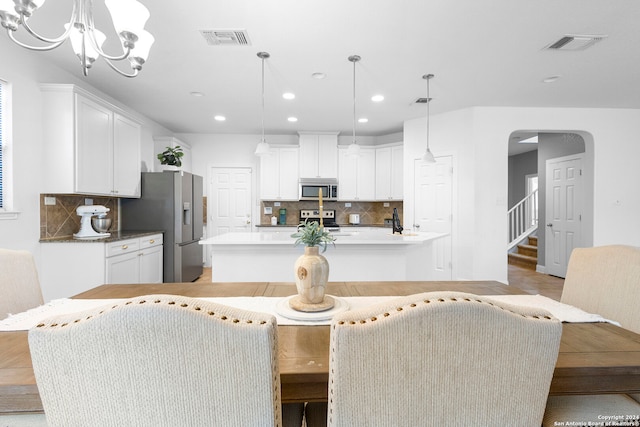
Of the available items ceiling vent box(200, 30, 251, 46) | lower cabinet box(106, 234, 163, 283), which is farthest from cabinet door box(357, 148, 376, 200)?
lower cabinet box(106, 234, 163, 283)

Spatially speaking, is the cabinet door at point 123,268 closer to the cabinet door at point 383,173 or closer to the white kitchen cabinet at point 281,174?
the white kitchen cabinet at point 281,174

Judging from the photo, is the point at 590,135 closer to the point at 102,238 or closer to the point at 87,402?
the point at 87,402

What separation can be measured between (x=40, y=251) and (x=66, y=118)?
4.30 ft

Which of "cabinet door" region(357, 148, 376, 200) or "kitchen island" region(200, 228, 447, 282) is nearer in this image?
"kitchen island" region(200, 228, 447, 282)

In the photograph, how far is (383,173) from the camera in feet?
17.8

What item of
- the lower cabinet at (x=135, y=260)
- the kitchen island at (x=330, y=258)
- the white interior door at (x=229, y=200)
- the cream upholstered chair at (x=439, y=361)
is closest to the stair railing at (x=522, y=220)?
the kitchen island at (x=330, y=258)

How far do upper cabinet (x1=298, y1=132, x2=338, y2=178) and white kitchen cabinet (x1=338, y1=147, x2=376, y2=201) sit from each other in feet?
0.61

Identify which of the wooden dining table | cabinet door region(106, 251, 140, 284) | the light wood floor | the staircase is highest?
the wooden dining table

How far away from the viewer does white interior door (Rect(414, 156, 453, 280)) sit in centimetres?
439

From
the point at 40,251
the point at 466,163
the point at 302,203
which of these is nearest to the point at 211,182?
the point at 302,203

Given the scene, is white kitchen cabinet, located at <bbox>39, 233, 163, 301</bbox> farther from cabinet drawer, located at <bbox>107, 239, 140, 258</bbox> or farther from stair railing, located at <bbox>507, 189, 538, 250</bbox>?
stair railing, located at <bbox>507, 189, 538, 250</bbox>

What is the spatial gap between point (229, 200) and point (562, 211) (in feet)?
19.4

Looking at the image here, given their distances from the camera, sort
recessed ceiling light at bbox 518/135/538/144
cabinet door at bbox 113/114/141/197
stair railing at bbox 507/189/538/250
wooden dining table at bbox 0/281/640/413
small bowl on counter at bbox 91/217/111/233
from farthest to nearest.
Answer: stair railing at bbox 507/189/538/250 → recessed ceiling light at bbox 518/135/538/144 → cabinet door at bbox 113/114/141/197 → small bowl on counter at bbox 91/217/111/233 → wooden dining table at bbox 0/281/640/413

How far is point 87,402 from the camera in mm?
566
